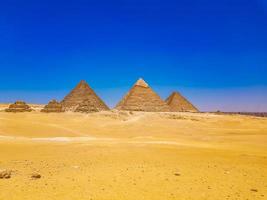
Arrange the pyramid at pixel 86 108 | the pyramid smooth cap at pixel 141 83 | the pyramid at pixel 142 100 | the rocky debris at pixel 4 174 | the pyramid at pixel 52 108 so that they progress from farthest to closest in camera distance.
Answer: the pyramid smooth cap at pixel 141 83 → the pyramid at pixel 142 100 → the pyramid at pixel 52 108 → the pyramid at pixel 86 108 → the rocky debris at pixel 4 174

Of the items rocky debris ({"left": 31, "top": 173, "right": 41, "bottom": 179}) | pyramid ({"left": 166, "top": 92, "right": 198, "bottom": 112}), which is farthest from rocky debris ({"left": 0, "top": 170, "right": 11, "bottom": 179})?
pyramid ({"left": 166, "top": 92, "right": 198, "bottom": 112})

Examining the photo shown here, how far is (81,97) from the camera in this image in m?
46.9

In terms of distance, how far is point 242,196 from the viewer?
5.85 metres

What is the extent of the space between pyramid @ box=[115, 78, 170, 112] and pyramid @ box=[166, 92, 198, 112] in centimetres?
785

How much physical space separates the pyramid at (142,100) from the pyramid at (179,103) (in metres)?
7.85

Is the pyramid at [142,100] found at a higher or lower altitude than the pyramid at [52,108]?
higher

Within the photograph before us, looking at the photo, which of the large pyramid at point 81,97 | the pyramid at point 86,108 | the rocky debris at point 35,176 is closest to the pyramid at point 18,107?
the large pyramid at point 81,97

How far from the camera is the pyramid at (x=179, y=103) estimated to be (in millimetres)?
63750

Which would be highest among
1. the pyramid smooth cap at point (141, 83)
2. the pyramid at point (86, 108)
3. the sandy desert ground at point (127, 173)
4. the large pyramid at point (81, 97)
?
the pyramid smooth cap at point (141, 83)

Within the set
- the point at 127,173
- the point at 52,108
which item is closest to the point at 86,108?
the point at 52,108

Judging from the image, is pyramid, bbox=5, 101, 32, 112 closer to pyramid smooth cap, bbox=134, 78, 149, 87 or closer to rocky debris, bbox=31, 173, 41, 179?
pyramid smooth cap, bbox=134, 78, 149, 87

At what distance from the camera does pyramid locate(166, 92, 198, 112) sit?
63750 mm

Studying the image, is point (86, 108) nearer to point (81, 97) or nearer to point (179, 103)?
point (81, 97)

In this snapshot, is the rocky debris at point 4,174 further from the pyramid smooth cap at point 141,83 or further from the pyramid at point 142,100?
the pyramid smooth cap at point 141,83
